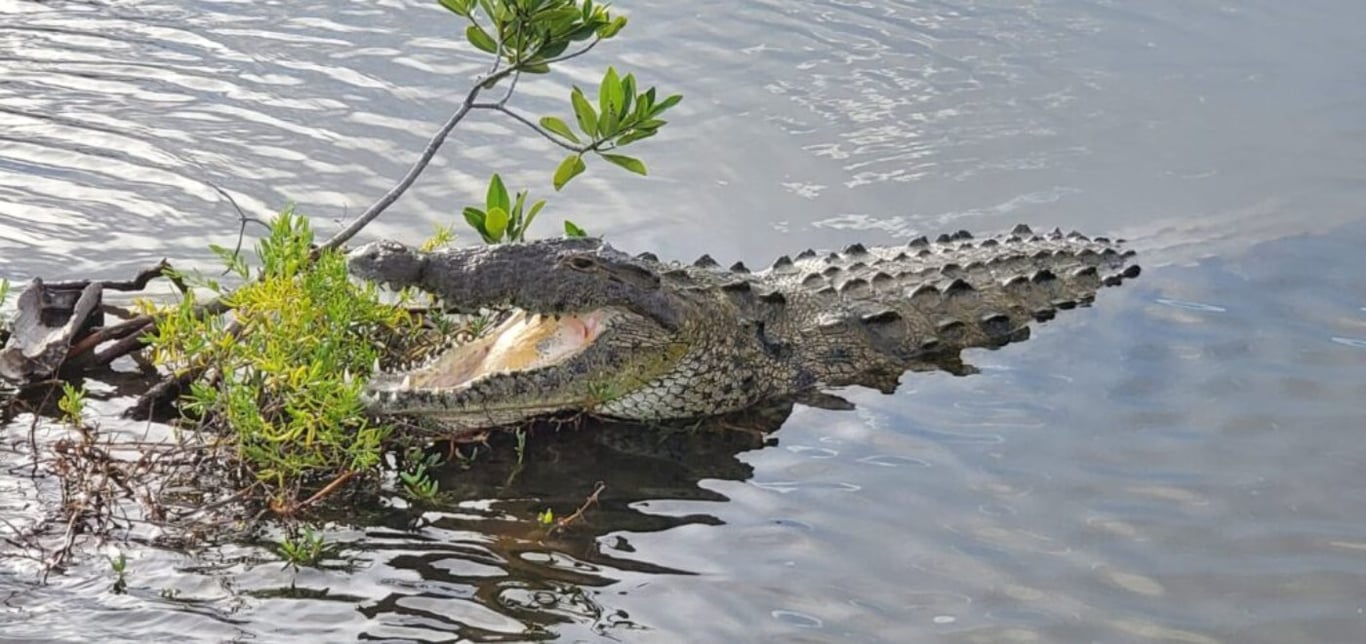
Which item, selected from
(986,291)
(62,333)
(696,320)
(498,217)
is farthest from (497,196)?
(986,291)

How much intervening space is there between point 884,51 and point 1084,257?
3612 mm

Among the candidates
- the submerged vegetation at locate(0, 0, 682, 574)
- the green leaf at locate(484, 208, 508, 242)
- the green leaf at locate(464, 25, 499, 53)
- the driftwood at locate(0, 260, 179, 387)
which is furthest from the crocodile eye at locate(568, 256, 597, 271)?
the driftwood at locate(0, 260, 179, 387)

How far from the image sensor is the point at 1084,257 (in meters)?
7.95

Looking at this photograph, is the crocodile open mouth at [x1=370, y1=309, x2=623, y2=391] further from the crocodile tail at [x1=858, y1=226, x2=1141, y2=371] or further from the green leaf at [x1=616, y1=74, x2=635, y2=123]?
the crocodile tail at [x1=858, y1=226, x2=1141, y2=371]

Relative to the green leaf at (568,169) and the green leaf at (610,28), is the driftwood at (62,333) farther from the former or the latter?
the green leaf at (610,28)

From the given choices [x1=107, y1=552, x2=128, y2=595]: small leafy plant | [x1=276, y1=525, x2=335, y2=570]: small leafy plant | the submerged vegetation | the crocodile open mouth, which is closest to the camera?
[x1=107, y1=552, x2=128, y2=595]: small leafy plant

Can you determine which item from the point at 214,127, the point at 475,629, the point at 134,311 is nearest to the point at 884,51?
the point at 214,127

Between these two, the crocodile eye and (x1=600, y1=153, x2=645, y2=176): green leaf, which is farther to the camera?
(x1=600, y1=153, x2=645, y2=176): green leaf

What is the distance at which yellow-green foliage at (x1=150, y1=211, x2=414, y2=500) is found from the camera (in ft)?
17.2

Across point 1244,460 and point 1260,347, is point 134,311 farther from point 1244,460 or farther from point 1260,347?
point 1260,347

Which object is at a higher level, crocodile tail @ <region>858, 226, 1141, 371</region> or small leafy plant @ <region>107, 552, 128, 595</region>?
crocodile tail @ <region>858, 226, 1141, 371</region>

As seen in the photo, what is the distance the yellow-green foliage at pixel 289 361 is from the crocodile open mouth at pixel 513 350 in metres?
0.23

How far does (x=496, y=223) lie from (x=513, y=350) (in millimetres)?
531

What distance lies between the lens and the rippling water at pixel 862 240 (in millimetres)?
4938
